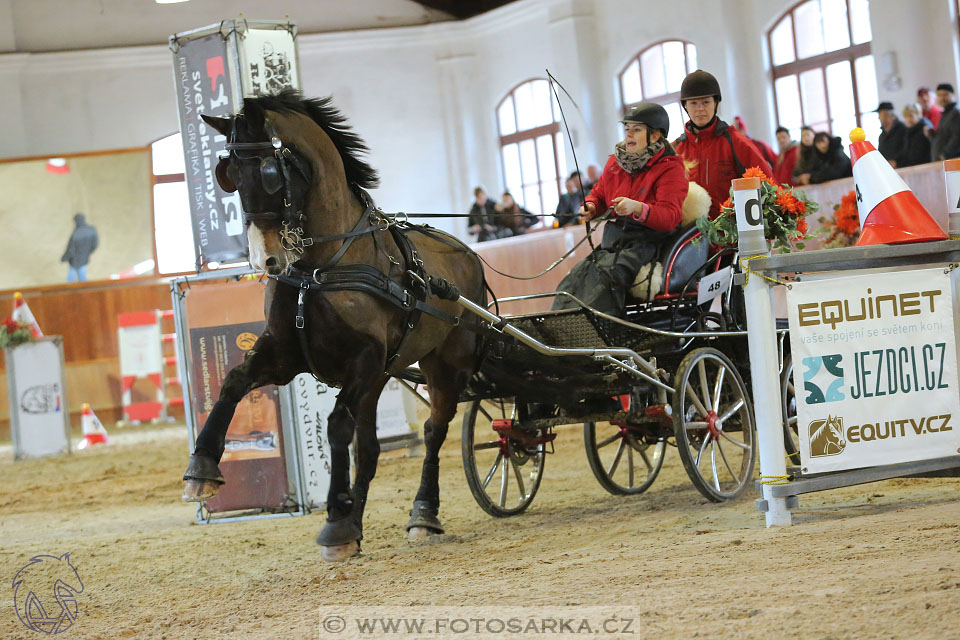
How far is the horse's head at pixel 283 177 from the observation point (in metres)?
4.31

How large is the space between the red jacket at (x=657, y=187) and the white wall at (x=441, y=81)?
11.4 meters

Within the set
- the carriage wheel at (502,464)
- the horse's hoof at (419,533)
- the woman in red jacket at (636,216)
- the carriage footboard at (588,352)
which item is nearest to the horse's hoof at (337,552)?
the horse's hoof at (419,533)

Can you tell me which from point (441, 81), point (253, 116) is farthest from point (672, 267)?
point (441, 81)

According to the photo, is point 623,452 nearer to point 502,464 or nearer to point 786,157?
point 502,464

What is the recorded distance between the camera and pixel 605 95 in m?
18.7

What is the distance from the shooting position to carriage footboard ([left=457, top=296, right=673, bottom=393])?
4984 millimetres

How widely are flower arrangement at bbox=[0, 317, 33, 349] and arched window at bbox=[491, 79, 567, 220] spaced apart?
32.9 ft

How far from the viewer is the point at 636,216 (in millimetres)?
5508

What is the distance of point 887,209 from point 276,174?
2.75 meters

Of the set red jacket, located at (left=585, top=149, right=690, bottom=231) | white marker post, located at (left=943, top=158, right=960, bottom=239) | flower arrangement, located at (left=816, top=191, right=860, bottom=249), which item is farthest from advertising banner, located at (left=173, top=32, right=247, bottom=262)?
flower arrangement, located at (left=816, top=191, right=860, bottom=249)

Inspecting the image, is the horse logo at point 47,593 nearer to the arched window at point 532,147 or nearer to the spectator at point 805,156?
the spectator at point 805,156

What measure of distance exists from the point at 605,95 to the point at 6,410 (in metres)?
11.2

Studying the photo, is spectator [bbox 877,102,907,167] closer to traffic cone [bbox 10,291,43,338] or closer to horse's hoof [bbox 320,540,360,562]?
horse's hoof [bbox 320,540,360,562]

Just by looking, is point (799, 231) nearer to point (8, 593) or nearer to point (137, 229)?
point (8, 593)
